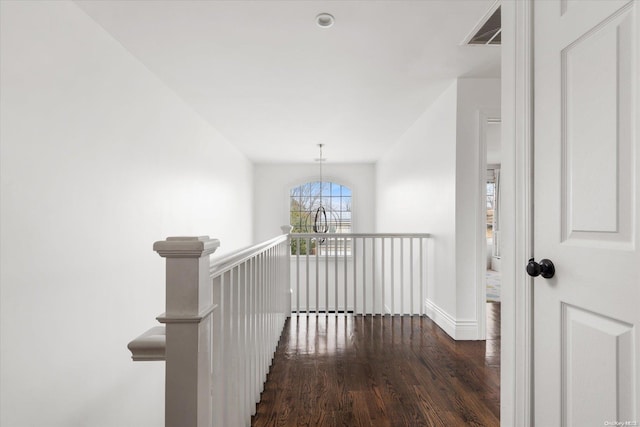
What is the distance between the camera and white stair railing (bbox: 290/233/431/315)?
3.52 meters

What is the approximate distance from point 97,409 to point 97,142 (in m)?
1.58

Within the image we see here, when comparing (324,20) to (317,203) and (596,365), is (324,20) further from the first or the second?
(317,203)

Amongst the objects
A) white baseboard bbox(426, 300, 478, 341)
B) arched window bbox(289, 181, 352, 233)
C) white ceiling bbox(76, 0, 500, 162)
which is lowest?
white baseboard bbox(426, 300, 478, 341)

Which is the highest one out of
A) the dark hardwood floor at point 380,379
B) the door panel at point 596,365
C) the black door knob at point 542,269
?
the black door knob at point 542,269

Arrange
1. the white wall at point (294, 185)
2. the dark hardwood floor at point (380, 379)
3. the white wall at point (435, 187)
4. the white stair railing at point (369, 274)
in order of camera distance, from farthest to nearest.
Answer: the white wall at point (294, 185), the white stair railing at point (369, 274), the white wall at point (435, 187), the dark hardwood floor at point (380, 379)

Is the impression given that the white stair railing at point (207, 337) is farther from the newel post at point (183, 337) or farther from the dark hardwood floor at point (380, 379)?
the dark hardwood floor at point (380, 379)

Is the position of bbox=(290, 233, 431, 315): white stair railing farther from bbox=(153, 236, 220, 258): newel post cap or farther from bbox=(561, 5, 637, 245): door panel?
bbox=(153, 236, 220, 258): newel post cap

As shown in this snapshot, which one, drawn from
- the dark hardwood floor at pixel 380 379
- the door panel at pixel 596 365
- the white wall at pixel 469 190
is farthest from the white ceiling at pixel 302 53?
the dark hardwood floor at pixel 380 379

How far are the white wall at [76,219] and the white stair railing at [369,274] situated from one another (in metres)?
1.54

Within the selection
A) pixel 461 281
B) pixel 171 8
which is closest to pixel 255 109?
pixel 171 8

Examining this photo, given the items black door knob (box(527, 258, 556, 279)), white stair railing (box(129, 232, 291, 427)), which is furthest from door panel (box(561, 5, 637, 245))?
white stair railing (box(129, 232, 291, 427))

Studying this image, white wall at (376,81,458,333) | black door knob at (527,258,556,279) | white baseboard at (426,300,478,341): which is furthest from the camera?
white wall at (376,81,458,333)

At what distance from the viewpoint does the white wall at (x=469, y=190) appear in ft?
9.56

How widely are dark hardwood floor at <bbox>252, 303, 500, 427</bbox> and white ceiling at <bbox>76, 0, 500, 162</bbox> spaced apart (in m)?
2.21
